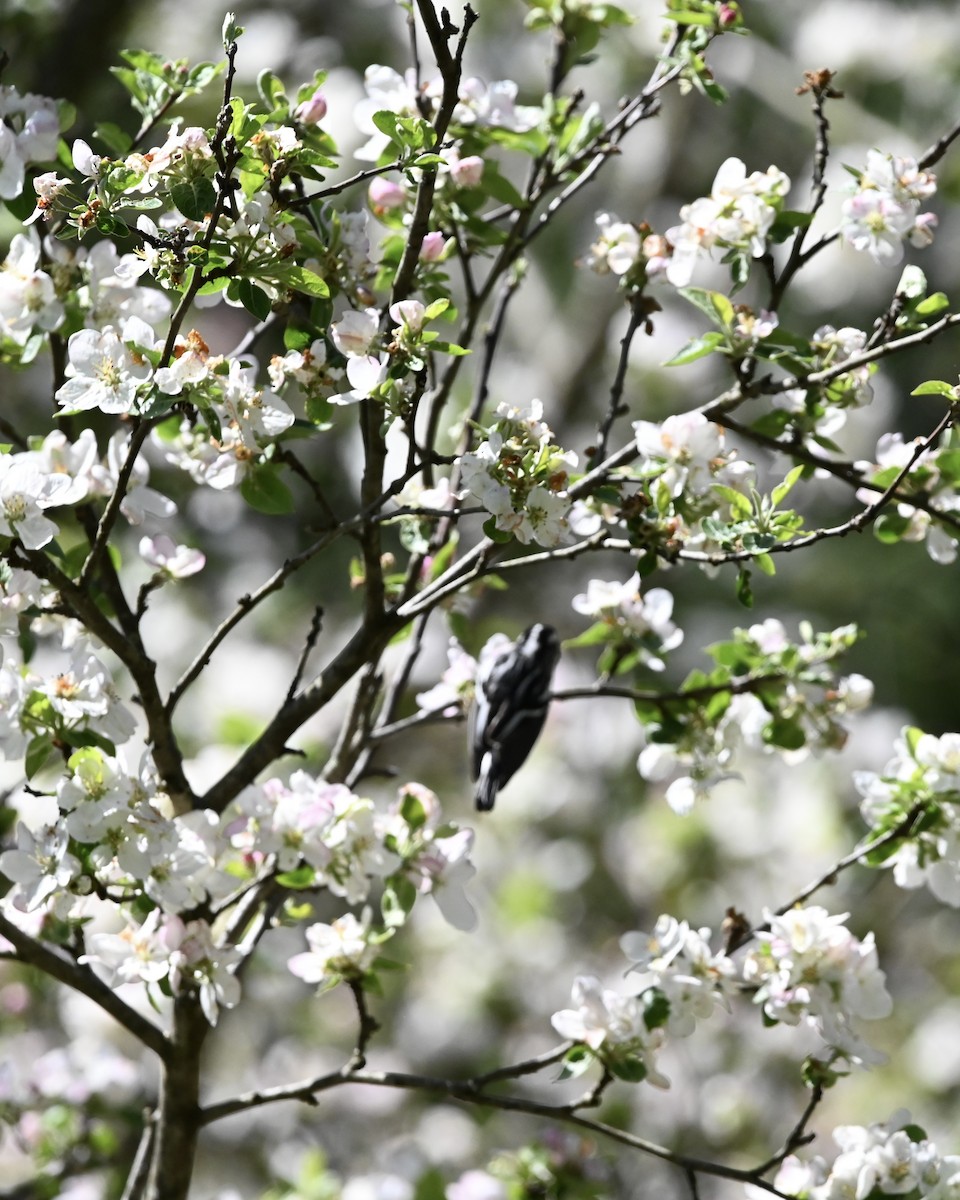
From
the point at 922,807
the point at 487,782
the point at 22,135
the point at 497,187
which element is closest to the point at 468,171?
the point at 497,187

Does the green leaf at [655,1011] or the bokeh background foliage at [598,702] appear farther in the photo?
the bokeh background foliage at [598,702]

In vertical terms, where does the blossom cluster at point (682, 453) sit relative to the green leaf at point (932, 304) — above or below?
below

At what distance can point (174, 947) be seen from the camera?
2.62 feet

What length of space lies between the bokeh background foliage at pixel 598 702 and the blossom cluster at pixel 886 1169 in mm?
781

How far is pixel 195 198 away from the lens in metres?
0.67

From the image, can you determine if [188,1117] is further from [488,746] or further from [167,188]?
[167,188]

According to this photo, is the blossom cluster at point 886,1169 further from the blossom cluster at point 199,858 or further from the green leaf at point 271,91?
the green leaf at point 271,91

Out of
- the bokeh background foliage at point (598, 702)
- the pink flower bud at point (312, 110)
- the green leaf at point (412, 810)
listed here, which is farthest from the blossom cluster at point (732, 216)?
the bokeh background foliage at point (598, 702)

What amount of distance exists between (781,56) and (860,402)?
3.18 m

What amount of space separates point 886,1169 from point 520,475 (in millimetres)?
478

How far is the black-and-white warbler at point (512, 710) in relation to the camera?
0.91 meters

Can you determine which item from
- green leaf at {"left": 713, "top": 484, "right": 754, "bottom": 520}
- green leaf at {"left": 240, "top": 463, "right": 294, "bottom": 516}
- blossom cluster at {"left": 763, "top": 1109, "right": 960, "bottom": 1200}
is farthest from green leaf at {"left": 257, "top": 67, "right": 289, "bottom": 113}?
blossom cluster at {"left": 763, "top": 1109, "right": 960, "bottom": 1200}

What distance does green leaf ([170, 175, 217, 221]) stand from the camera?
26.4 inches

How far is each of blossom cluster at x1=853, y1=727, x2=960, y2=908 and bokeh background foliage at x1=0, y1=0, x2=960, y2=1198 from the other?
0.83 metres
